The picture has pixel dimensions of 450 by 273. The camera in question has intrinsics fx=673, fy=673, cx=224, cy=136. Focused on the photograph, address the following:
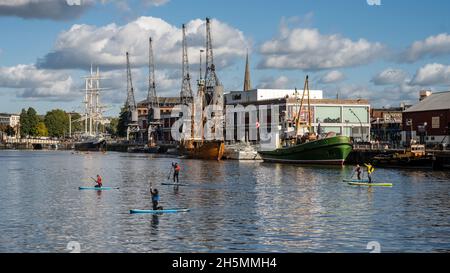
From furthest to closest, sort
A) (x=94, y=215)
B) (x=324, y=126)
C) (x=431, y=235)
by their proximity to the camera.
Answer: (x=324, y=126) → (x=94, y=215) → (x=431, y=235)

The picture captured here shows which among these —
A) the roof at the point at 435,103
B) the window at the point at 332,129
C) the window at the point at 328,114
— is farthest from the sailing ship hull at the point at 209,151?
the roof at the point at 435,103

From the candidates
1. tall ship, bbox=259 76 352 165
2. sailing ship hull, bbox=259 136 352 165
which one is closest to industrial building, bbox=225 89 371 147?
tall ship, bbox=259 76 352 165

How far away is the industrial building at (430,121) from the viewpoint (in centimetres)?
12744

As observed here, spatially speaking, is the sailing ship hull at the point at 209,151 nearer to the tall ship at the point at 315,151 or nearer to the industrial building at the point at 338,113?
the tall ship at the point at 315,151

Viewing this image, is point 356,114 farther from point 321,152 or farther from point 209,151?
point 321,152

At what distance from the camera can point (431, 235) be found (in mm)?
38469

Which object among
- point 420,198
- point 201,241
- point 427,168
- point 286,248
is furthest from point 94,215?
point 427,168

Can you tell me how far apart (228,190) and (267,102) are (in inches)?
5171

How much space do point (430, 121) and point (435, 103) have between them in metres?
5.01

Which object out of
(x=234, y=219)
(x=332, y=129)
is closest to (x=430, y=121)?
(x=332, y=129)

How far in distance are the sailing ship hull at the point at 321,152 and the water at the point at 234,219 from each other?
39.3m

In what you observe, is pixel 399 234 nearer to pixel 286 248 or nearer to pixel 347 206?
pixel 286 248

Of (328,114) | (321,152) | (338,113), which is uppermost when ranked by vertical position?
(338,113)

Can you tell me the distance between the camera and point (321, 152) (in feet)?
381
